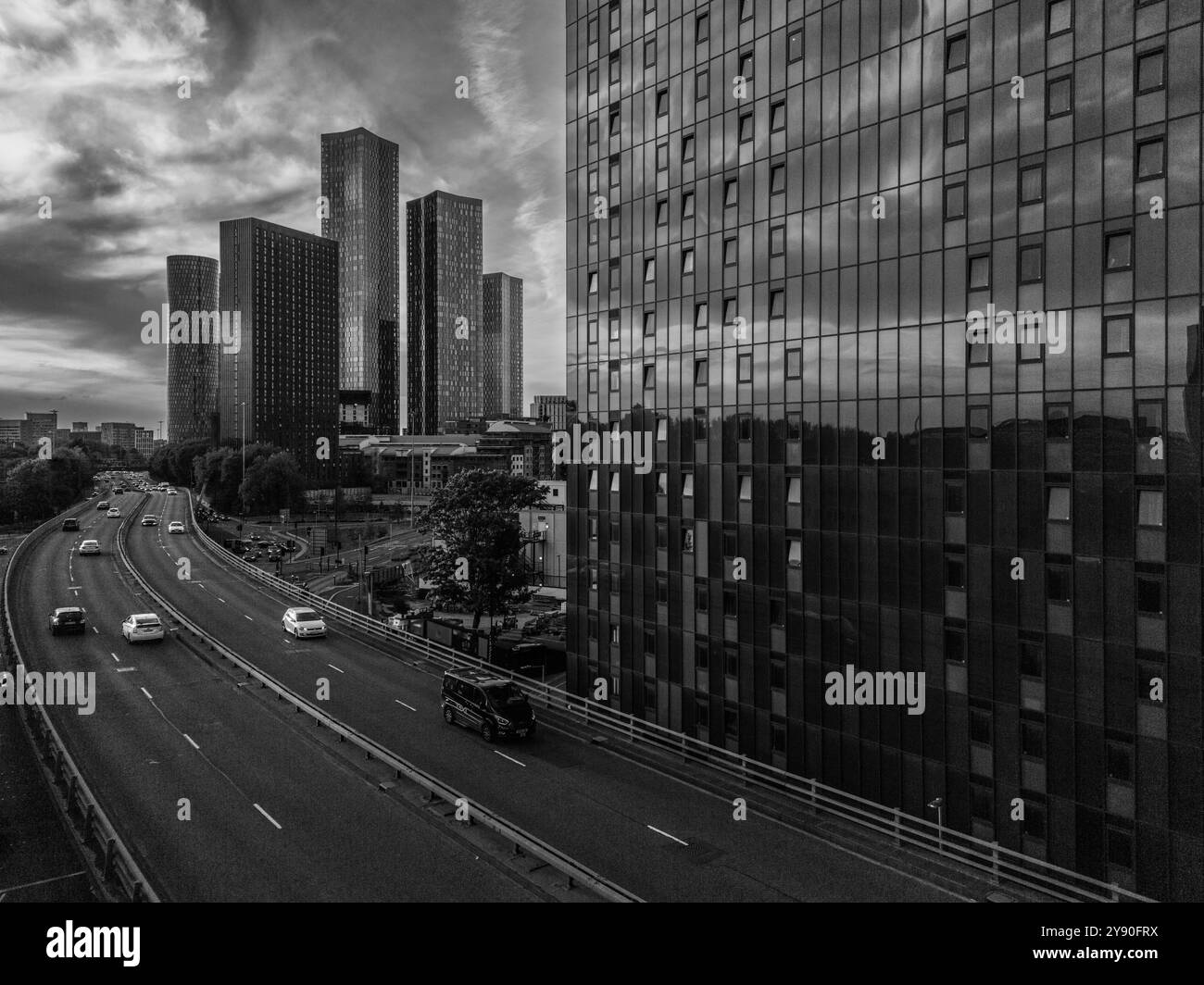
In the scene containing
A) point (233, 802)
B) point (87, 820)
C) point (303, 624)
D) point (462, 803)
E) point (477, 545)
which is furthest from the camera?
point (477, 545)

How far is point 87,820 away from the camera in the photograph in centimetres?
1780

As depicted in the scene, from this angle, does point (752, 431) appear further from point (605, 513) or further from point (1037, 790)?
point (1037, 790)

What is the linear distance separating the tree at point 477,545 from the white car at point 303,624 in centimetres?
744

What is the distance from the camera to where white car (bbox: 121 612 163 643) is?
37.3 meters

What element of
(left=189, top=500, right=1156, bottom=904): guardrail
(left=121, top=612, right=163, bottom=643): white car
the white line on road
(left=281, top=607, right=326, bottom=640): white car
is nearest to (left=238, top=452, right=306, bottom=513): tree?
(left=189, top=500, right=1156, bottom=904): guardrail

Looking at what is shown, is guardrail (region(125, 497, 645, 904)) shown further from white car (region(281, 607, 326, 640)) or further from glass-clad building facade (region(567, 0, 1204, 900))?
glass-clad building facade (region(567, 0, 1204, 900))

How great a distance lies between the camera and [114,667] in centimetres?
3306

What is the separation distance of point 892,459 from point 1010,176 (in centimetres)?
828

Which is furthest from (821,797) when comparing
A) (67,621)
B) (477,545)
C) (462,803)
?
(67,621)

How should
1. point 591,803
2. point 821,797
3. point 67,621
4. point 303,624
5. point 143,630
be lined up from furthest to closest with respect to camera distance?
point 303,624
point 67,621
point 143,630
point 821,797
point 591,803

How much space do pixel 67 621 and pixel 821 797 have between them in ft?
122

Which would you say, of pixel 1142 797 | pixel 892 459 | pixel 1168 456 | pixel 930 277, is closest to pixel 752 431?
pixel 892 459

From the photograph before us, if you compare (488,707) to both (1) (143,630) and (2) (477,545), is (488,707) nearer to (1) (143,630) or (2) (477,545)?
(2) (477,545)
